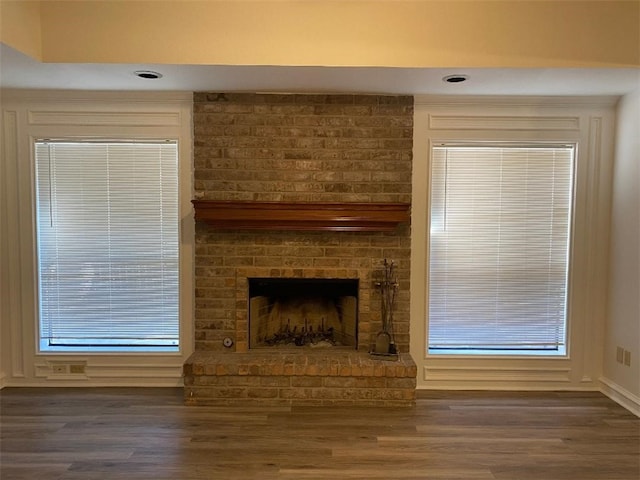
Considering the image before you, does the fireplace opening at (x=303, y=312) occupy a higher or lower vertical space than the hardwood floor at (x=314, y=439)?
higher

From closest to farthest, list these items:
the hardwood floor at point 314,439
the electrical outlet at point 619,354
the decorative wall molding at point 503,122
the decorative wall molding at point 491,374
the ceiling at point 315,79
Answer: the hardwood floor at point 314,439 < the ceiling at point 315,79 < the electrical outlet at point 619,354 < the decorative wall molding at point 503,122 < the decorative wall molding at point 491,374

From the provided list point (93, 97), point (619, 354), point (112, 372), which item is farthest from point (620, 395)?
point (93, 97)

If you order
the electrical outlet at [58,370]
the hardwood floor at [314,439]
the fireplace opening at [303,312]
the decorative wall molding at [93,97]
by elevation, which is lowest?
the hardwood floor at [314,439]

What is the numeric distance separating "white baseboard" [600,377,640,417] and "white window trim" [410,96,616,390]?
0.07 meters

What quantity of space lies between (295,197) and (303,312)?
1.00m

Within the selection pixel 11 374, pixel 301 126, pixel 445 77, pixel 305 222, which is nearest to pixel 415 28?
pixel 445 77

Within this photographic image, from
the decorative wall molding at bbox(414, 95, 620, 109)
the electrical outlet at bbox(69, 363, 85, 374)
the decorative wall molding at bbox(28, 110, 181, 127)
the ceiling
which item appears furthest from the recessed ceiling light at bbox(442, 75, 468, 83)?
the electrical outlet at bbox(69, 363, 85, 374)

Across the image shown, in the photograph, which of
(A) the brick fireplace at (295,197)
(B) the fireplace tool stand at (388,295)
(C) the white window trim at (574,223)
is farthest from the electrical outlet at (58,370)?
(C) the white window trim at (574,223)

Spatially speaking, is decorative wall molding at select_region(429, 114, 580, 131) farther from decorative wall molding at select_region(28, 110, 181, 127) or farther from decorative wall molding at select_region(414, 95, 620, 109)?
decorative wall molding at select_region(28, 110, 181, 127)

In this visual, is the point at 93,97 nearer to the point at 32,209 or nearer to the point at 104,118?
the point at 104,118

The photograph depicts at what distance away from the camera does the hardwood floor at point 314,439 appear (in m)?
2.15

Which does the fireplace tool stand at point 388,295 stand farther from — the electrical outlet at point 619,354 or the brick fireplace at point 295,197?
the electrical outlet at point 619,354

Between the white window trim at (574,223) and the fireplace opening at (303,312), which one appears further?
the fireplace opening at (303,312)

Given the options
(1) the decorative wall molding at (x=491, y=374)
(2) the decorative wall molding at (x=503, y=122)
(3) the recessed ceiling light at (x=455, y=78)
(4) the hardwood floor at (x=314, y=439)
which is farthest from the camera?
(1) the decorative wall molding at (x=491, y=374)
